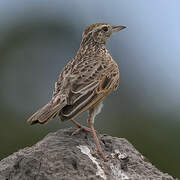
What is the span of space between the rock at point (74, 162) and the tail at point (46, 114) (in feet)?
1.14

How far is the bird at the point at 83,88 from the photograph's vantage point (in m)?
10.9

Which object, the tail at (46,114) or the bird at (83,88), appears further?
the bird at (83,88)

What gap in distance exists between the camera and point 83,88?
11633 mm

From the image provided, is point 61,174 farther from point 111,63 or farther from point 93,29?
point 93,29

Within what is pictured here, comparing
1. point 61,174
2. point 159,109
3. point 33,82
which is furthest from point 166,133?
point 61,174

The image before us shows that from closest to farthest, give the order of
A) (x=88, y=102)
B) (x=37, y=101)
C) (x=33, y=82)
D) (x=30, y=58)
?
(x=88, y=102), (x=37, y=101), (x=33, y=82), (x=30, y=58)

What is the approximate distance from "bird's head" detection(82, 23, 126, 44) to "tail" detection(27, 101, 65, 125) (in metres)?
3.32

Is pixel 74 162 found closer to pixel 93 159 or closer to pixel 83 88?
pixel 93 159

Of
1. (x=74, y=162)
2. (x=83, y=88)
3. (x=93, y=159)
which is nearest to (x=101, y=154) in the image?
(x=93, y=159)

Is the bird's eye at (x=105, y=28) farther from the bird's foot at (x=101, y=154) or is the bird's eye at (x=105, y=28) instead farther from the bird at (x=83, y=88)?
the bird's foot at (x=101, y=154)

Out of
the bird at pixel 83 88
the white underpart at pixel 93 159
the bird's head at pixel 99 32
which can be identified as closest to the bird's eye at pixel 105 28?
the bird's head at pixel 99 32

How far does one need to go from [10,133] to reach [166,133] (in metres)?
3.98

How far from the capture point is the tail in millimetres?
10633

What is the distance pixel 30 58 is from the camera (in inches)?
1228
